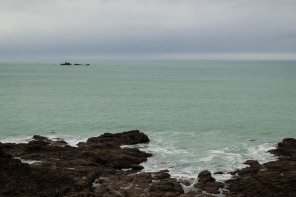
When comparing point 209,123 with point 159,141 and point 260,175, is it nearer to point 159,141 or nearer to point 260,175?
point 159,141

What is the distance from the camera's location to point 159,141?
48.8 m

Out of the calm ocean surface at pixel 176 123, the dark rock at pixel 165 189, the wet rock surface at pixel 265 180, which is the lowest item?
the calm ocean surface at pixel 176 123

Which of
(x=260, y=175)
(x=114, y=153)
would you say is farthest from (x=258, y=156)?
(x=114, y=153)

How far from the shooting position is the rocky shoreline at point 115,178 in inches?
1120

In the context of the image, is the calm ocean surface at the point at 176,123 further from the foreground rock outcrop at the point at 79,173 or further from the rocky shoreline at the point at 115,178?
the foreground rock outcrop at the point at 79,173

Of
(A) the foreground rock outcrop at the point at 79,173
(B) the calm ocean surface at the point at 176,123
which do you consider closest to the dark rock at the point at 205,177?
(B) the calm ocean surface at the point at 176,123

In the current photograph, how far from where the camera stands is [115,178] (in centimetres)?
3238

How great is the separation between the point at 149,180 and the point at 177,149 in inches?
532

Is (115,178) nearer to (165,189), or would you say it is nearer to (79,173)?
(79,173)

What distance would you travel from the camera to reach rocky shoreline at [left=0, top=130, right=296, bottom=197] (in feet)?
93.3

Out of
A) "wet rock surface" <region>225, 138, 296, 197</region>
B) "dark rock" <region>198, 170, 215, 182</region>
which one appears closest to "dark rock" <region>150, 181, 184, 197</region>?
"dark rock" <region>198, 170, 215, 182</region>

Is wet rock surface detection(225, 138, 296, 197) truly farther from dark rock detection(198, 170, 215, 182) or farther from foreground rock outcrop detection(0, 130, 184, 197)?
foreground rock outcrop detection(0, 130, 184, 197)

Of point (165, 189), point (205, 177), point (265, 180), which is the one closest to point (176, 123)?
point (205, 177)

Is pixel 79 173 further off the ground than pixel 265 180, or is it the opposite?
pixel 265 180
